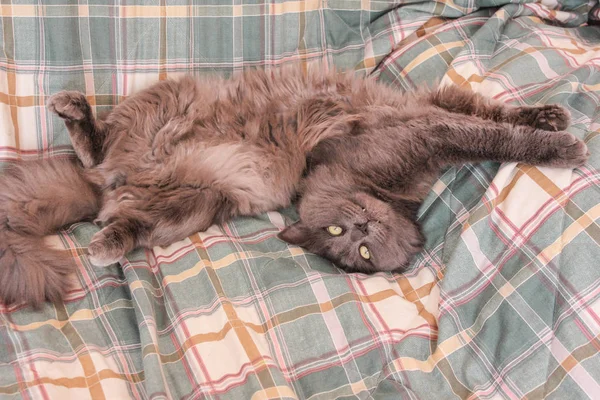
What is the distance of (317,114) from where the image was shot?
2.06m

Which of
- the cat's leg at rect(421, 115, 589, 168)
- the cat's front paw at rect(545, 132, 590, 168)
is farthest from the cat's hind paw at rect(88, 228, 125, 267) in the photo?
the cat's front paw at rect(545, 132, 590, 168)

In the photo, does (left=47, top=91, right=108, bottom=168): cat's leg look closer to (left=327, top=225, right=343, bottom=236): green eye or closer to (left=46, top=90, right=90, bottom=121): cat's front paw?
(left=46, top=90, right=90, bottom=121): cat's front paw

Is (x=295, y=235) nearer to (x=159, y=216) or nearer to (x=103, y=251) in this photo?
(x=159, y=216)

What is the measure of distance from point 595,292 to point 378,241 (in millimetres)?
728

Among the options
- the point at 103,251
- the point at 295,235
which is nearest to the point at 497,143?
the point at 295,235

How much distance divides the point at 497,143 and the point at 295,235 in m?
0.81

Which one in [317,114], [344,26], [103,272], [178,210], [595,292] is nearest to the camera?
[595,292]

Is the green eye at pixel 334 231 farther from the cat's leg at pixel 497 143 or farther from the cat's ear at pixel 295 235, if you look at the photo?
the cat's leg at pixel 497 143

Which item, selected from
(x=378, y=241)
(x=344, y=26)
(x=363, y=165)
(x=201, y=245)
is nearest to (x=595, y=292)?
(x=378, y=241)

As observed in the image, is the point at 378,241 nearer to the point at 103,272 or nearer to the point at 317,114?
the point at 317,114

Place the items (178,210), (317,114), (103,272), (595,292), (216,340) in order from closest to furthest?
(595,292) → (216,340) → (103,272) → (178,210) → (317,114)

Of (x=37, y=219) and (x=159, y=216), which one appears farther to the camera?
(x=159, y=216)

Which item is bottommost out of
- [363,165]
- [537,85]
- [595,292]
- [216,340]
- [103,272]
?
[216,340]

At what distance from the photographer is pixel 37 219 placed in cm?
177
